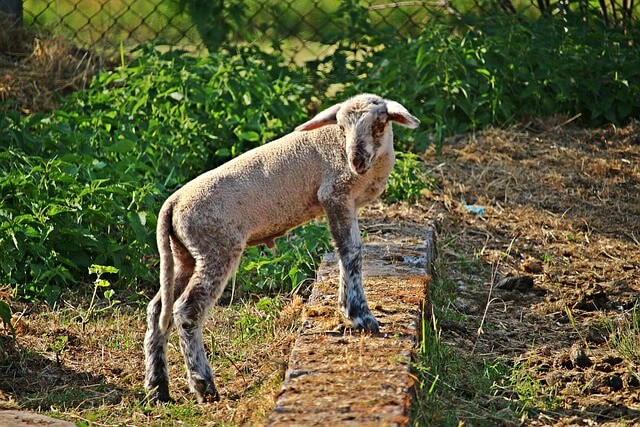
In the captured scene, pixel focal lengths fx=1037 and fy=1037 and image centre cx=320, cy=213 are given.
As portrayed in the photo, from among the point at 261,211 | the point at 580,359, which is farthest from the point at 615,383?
the point at 261,211

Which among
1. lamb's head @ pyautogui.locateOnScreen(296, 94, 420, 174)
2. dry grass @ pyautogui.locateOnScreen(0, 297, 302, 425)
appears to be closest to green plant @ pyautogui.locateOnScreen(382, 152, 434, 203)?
dry grass @ pyautogui.locateOnScreen(0, 297, 302, 425)

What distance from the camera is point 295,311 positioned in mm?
5332

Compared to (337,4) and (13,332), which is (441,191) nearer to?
(13,332)

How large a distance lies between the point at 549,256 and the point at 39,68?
452cm

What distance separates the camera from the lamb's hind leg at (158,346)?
4.52 metres

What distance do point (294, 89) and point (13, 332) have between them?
368 centimetres

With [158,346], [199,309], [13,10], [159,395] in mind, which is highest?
[13,10]

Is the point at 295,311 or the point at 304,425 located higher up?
the point at 304,425

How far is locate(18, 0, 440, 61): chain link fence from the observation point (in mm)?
8781

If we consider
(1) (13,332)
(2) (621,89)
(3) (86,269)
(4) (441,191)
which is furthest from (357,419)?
(2) (621,89)

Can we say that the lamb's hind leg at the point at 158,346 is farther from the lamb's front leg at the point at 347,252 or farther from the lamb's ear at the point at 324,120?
the lamb's ear at the point at 324,120

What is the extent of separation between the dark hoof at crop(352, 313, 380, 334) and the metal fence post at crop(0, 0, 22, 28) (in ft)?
18.1

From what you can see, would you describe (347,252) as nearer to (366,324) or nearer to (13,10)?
(366,324)

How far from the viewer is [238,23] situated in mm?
8805
